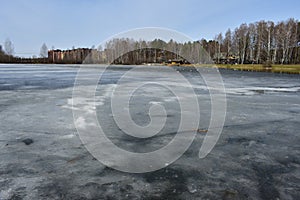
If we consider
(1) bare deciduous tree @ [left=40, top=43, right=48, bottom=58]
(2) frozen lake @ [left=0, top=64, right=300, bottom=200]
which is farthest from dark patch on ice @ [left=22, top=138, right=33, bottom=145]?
(1) bare deciduous tree @ [left=40, top=43, right=48, bottom=58]

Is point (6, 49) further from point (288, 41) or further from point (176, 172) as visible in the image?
point (176, 172)

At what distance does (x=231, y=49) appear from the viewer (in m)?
48.2

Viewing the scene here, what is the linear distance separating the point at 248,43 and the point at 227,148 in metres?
46.4

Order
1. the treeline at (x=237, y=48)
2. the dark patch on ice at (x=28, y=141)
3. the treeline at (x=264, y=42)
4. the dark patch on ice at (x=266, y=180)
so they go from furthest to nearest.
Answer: the treeline at (x=237, y=48)
the treeline at (x=264, y=42)
the dark patch on ice at (x=28, y=141)
the dark patch on ice at (x=266, y=180)

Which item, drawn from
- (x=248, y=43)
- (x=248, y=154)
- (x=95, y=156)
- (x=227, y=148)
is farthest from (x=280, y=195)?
(x=248, y=43)

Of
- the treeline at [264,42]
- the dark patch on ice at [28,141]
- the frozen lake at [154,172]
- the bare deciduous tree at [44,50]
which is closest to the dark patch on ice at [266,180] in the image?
the frozen lake at [154,172]

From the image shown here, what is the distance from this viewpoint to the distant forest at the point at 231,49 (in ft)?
119

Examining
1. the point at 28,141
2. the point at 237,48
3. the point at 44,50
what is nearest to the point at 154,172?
the point at 28,141

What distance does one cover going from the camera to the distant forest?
36281 mm

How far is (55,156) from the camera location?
261cm

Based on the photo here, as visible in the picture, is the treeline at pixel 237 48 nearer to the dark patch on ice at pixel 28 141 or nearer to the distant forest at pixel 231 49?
the distant forest at pixel 231 49

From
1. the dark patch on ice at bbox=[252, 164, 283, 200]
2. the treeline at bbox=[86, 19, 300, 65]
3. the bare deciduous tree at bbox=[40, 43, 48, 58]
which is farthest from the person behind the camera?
the bare deciduous tree at bbox=[40, 43, 48, 58]

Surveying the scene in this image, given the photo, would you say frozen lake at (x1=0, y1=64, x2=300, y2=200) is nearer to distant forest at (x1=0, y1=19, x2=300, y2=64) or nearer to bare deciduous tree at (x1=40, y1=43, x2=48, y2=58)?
distant forest at (x1=0, y1=19, x2=300, y2=64)

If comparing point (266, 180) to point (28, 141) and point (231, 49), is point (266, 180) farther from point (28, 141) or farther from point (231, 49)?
point (231, 49)
